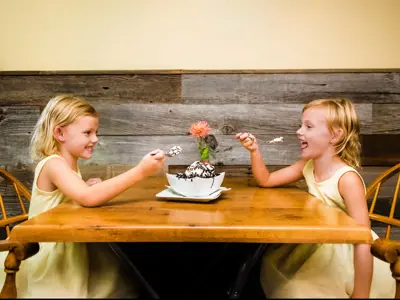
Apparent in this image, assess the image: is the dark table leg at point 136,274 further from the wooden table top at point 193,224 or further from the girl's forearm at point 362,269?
the girl's forearm at point 362,269

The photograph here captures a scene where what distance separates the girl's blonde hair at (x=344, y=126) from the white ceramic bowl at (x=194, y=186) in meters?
0.54

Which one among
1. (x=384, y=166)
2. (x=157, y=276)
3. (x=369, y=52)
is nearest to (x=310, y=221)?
(x=157, y=276)

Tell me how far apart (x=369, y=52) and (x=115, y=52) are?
1.32 m

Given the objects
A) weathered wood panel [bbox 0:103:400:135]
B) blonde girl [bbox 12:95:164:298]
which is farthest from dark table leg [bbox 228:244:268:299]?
weathered wood panel [bbox 0:103:400:135]

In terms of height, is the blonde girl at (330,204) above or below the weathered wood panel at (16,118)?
below

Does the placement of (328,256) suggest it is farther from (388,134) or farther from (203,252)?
(388,134)

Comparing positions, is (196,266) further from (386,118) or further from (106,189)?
(386,118)

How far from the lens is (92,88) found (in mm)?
2143

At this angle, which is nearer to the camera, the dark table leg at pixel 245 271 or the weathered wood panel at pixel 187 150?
the dark table leg at pixel 245 271

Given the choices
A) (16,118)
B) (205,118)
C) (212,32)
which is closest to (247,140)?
(205,118)

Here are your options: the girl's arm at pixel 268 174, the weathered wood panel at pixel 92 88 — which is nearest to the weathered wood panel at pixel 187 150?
the weathered wood panel at pixel 92 88

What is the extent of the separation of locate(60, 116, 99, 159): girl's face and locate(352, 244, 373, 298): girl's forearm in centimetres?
100

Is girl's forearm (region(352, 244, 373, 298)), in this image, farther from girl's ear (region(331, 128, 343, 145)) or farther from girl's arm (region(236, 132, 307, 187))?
girl's arm (region(236, 132, 307, 187))

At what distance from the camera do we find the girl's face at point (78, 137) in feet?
5.12
